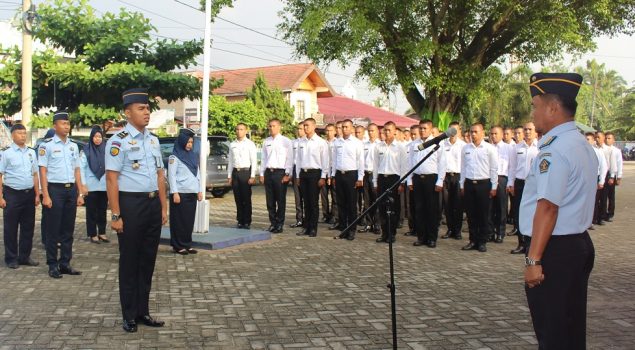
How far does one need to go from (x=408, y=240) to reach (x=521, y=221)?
705 cm

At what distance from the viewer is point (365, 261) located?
8.41 metres

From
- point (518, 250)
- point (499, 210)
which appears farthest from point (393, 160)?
point (518, 250)

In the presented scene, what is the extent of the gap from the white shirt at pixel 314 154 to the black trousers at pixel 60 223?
447 cm

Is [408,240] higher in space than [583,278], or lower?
lower

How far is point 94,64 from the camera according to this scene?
54.2ft

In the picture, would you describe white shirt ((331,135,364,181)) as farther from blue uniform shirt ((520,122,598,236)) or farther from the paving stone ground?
blue uniform shirt ((520,122,598,236))

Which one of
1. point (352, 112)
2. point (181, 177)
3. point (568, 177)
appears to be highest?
point (352, 112)

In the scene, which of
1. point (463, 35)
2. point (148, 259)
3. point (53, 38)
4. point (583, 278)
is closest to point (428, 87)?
point (463, 35)

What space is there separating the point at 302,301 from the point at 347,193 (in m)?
4.82

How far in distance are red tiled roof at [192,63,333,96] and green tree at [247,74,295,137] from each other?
405 cm

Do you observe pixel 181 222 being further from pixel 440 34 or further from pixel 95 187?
pixel 440 34

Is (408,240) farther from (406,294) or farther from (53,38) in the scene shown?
(53,38)

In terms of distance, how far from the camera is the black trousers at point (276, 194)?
11180 mm

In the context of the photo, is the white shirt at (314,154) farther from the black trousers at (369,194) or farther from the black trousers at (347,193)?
the black trousers at (369,194)
